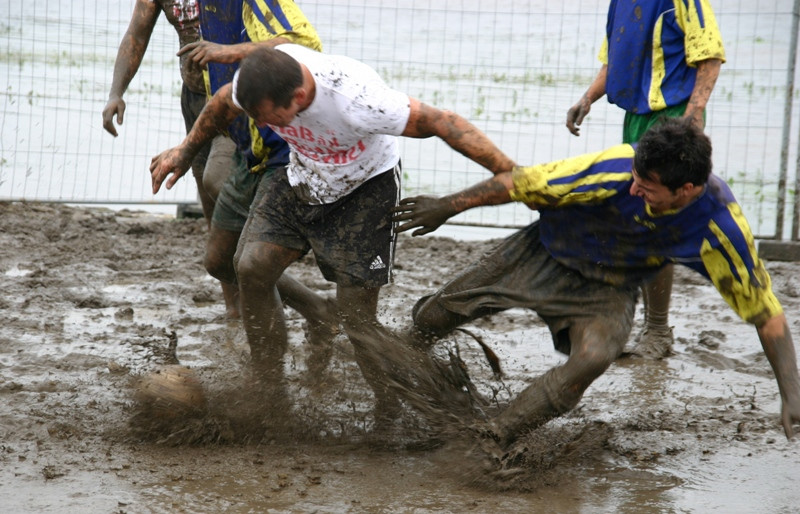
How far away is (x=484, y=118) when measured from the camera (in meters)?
9.41

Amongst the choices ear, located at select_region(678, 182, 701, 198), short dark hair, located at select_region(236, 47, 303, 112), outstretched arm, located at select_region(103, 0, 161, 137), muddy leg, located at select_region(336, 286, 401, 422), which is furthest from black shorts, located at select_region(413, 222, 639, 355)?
outstretched arm, located at select_region(103, 0, 161, 137)

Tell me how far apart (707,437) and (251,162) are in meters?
2.50

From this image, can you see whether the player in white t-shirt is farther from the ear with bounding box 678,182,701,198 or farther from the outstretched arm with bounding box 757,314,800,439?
the outstretched arm with bounding box 757,314,800,439

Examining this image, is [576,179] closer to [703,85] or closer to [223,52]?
[703,85]

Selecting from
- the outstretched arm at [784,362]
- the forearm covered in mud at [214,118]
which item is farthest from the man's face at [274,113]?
the outstretched arm at [784,362]

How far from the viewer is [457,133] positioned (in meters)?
3.78

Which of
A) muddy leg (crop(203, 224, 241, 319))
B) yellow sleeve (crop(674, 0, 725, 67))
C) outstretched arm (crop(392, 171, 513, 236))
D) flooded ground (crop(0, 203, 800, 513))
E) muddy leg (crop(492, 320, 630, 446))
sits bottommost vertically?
flooded ground (crop(0, 203, 800, 513))

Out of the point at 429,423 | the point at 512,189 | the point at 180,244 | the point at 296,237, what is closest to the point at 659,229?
the point at 512,189

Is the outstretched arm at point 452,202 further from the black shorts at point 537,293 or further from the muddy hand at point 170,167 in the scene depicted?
the muddy hand at point 170,167

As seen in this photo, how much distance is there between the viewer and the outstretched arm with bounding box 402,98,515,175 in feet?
12.4

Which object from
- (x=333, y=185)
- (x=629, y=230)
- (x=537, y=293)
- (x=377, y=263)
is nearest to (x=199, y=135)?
(x=333, y=185)

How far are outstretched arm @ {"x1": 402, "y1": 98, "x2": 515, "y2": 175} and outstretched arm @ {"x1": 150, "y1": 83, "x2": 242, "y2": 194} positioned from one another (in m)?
0.84

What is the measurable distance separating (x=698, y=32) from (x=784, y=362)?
6.35 feet

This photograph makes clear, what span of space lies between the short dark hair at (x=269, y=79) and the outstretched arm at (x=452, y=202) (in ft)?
2.22
